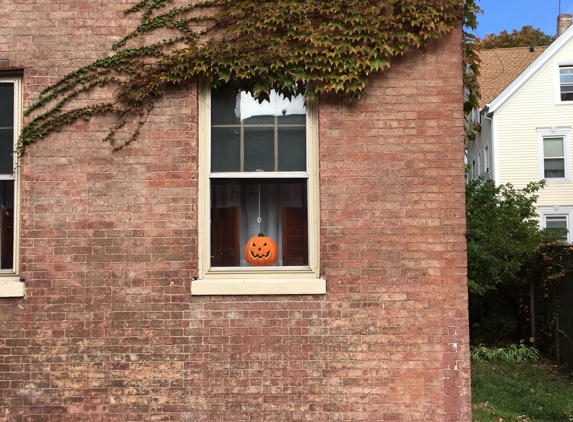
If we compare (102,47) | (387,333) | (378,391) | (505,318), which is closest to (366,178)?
(387,333)

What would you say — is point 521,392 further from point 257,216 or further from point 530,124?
point 530,124

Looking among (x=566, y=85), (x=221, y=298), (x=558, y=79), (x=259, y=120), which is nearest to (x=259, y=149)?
(x=259, y=120)

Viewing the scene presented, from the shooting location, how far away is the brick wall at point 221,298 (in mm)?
5922

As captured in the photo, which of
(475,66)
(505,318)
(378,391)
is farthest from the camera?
(505,318)

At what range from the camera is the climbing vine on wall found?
6.00 meters

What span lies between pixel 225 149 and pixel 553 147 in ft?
68.6

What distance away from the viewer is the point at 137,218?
6.09 m

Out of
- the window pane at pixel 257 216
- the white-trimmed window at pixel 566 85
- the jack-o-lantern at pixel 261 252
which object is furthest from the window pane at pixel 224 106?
the white-trimmed window at pixel 566 85

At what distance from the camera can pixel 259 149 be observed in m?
6.27

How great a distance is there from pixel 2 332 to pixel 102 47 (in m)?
2.80

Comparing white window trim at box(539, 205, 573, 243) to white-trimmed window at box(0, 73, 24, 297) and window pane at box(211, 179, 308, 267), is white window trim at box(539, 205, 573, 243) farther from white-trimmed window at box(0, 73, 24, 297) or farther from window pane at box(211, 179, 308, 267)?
white-trimmed window at box(0, 73, 24, 297)

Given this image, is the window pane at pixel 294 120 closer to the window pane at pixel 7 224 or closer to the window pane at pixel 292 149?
the window pane at pixel 292 149

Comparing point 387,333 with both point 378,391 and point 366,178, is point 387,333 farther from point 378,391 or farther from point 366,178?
point 366,178

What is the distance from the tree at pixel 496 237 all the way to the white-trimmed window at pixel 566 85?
9.76 m
